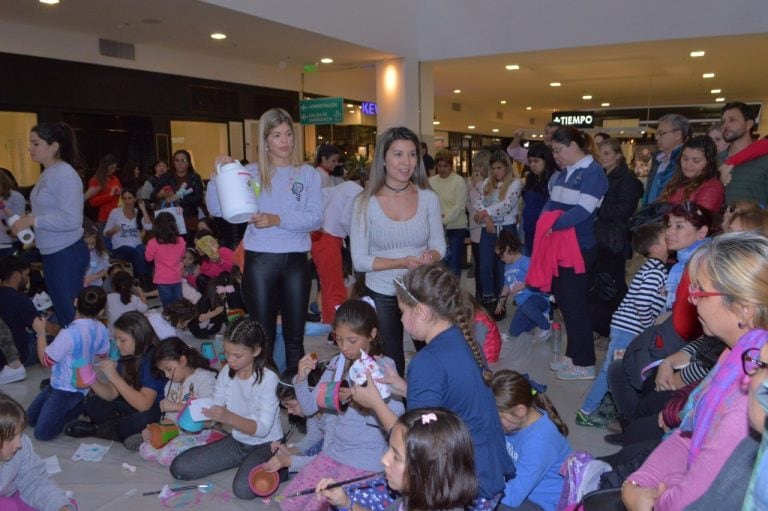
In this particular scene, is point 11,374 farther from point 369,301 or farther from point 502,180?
point 502,180

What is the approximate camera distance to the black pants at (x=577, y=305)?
3705 millimetres

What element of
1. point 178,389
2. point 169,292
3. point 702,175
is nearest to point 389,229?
point 178,389

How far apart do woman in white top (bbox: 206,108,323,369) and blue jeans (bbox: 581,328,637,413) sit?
1.56 meters

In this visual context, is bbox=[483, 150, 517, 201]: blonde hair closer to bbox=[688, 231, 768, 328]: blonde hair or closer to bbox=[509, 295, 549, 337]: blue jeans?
bbox=[509, 295, 549, 337]: blue jeans

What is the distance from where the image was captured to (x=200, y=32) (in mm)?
7535

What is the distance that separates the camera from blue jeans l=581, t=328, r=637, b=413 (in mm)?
3146

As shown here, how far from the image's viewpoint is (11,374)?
419 centimetres

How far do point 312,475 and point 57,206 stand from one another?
231 centimetres

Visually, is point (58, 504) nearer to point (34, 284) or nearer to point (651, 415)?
point (651, 415)

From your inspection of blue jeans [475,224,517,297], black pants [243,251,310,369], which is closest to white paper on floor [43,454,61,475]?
black pants [243,251,310,369]

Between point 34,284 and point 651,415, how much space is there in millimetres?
5087

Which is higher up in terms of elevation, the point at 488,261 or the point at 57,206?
the point at 57,206

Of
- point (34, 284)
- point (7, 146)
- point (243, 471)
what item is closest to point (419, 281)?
point (243, 471)

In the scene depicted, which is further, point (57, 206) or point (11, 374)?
point (11, 374)
